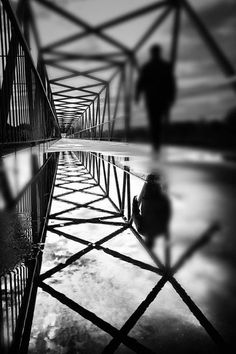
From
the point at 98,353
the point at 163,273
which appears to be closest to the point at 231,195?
the point at 163,273

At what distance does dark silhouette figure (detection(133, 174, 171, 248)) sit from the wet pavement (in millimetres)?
82

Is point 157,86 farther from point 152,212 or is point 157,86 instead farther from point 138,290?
point 138,290

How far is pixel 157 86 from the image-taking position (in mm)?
4727

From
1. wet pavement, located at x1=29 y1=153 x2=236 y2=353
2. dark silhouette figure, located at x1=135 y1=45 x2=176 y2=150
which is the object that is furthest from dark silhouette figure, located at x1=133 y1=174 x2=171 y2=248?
dark silhouette figure, located at x1=135 y1=45 x2=176 y2=150

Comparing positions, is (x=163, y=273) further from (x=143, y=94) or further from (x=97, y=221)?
(x=143, y=94)

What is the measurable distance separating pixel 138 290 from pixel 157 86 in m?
3.91

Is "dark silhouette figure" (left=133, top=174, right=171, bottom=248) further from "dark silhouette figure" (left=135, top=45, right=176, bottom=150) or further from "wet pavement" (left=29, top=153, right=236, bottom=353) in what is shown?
"dark silhouette figure" (left=135, top=45, right=176, bottom=150)

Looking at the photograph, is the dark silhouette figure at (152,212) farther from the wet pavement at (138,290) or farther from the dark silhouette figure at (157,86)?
the dark silhouette figure at (157,86)

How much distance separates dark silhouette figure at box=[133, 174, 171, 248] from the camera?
82.7 inches

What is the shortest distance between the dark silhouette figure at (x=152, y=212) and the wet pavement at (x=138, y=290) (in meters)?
0.08

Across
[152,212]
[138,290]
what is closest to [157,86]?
[152,212]

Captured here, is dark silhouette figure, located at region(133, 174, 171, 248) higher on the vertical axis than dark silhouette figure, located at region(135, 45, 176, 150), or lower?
lower

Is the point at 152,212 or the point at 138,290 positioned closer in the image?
the point at 138,290

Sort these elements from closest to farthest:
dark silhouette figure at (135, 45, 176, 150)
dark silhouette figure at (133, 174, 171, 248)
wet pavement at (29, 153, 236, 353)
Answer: wet pavement at (29, 153, 236, 353), dark silhouette figure at (133, 174, 171, 248), dark silhouette figure at (135, 45, 176, 150)
